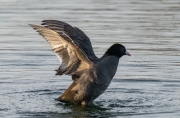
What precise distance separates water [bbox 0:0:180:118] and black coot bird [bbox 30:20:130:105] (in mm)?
238

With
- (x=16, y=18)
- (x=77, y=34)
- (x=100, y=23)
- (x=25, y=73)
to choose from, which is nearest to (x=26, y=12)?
(x=16, y=18)

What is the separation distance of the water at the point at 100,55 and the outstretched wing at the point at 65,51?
2.14 ft

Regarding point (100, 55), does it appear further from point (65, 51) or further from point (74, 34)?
point (65, 51)

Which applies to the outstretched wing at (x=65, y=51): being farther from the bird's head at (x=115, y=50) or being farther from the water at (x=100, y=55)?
the water at (x=100, y=55)

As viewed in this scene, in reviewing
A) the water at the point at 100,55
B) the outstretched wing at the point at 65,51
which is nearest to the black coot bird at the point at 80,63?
the outstretched wing at the point at 65,51

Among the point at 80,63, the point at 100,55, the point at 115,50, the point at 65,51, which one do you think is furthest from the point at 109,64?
the point at 100,55

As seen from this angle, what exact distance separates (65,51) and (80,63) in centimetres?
30

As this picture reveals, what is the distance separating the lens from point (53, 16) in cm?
2019

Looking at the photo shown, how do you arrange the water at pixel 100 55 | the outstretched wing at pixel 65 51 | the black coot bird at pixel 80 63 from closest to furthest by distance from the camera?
the outstretched wing at pixel 65 51 → the black coot bird at pixel 80 63 → the water at pixel 100 55

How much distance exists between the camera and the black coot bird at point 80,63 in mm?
9875

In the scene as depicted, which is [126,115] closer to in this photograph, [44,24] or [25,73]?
[44,24]

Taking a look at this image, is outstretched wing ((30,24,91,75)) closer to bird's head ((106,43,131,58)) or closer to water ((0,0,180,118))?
bird's head ((106,43,131,58))

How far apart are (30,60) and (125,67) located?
6.73 feet

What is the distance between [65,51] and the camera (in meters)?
9.98
